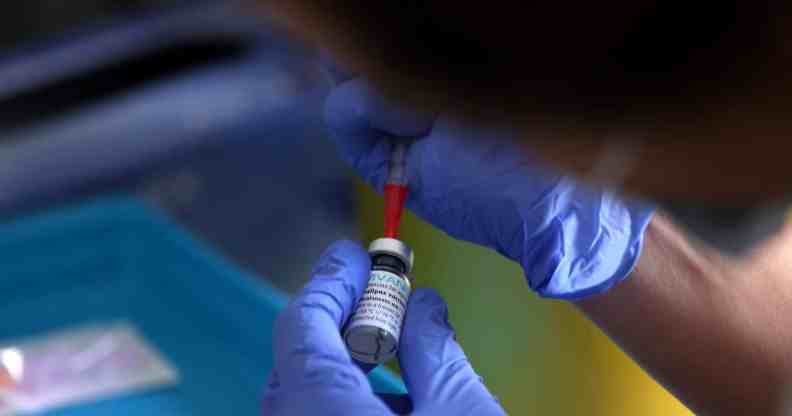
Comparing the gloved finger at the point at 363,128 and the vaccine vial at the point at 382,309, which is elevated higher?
the gloved finger at the point at 363,128

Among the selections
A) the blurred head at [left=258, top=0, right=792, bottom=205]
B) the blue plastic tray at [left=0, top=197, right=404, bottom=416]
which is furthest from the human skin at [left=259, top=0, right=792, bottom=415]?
the blue plastic tray at [left=0, top=197, right=404, bottom=416]

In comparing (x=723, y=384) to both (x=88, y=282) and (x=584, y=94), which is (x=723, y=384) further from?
(x=88, y=282)

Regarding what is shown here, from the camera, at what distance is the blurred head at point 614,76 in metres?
0.28

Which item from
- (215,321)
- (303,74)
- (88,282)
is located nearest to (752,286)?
(215,321)

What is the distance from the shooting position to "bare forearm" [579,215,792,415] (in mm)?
1020

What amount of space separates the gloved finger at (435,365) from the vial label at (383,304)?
22 mm

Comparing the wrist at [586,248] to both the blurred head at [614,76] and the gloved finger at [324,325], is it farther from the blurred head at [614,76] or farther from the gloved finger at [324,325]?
the blurred head at [614,76]

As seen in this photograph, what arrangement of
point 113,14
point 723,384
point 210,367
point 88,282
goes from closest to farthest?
point 723,384 → point 210,367 → point 88,282 → point 113,14

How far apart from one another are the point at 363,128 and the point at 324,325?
221 millimetres

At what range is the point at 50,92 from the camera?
2.24m

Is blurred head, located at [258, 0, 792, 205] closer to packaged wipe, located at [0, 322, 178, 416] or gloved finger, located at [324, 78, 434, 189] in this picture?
gloved finger, located at [324, 78, 434, 189]

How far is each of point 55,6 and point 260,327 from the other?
118 centimetres

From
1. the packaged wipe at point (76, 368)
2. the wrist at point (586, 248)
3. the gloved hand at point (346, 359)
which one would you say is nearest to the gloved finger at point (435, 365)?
the gloved hand at point (346, 359)

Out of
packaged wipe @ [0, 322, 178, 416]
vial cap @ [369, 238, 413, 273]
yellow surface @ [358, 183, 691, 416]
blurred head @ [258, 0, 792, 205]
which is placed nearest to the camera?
blurred head @ [258, 0, 792, 205]
